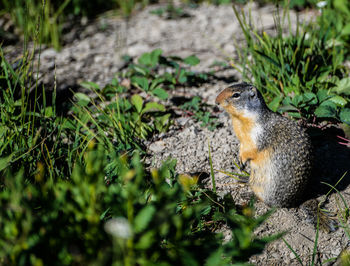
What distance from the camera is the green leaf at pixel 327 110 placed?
2.94 m

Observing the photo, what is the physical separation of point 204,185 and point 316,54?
189 cm

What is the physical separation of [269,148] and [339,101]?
927 mm

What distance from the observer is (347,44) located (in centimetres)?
416

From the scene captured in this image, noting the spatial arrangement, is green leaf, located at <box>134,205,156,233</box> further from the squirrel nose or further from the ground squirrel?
the squirrel nose

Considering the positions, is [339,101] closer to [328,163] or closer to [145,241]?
[328,163]

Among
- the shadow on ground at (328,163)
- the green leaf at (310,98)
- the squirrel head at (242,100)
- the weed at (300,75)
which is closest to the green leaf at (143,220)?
the squirrel head at (242,100)

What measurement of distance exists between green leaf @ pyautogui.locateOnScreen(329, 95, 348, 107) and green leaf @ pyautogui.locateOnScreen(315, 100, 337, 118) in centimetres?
8

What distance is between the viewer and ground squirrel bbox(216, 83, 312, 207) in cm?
254

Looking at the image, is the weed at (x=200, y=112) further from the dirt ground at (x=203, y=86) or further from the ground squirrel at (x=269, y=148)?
the ground squirrel at (x=269, y=148)

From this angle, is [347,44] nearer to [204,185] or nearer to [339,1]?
[339,1]

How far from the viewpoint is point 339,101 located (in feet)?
10.2

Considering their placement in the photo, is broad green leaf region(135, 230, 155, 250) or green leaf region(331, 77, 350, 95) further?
green leaf region(331, 77, 350, 95)

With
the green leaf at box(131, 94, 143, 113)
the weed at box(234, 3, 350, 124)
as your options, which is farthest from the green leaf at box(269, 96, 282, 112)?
the green leaf at box(131, 94, 143, 113)

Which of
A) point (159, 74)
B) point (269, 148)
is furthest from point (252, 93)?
point (159, 74)
